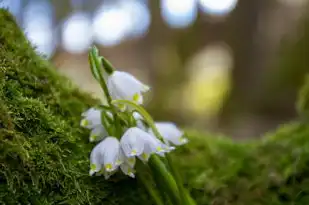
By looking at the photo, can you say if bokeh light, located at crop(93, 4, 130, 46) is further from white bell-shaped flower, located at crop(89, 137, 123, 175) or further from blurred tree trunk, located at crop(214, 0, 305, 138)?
white bell-shaped flower, located at crop(89, 137, 123, 175)

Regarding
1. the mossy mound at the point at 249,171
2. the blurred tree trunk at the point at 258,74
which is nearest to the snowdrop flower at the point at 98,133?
the mossy mound at the point at 249,171

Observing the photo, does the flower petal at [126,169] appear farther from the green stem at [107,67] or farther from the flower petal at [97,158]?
the green stem at [107,67]

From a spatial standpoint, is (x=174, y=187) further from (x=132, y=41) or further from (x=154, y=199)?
(x=132, y=41)

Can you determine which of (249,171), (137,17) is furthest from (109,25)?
(249,171)

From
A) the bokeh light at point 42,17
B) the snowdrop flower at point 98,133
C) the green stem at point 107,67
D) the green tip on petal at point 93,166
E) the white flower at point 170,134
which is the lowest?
the green tip on petal at point 93,166

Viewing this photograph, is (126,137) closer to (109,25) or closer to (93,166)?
(93,166)

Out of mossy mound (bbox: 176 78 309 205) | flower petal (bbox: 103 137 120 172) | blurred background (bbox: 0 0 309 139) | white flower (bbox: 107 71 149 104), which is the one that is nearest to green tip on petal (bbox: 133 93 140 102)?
white flower (bbox: 107 71 149 104)

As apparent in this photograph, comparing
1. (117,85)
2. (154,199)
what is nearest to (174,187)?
(154,199)
